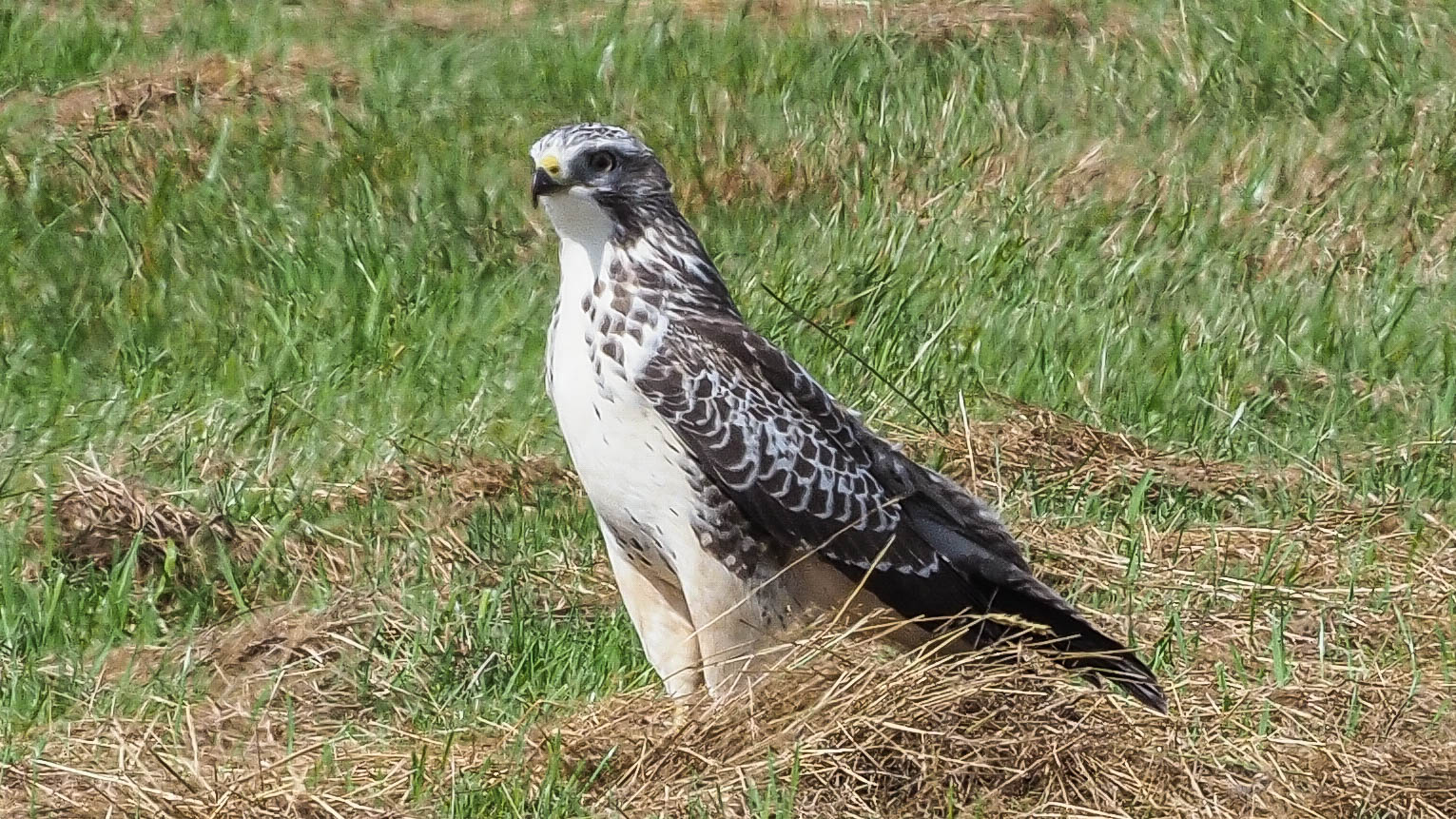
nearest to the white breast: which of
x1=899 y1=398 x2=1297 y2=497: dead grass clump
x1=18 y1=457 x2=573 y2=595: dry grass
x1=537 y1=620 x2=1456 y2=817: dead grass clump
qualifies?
x1=537 y1=620 x2=1456 y2=817: dead grass clump

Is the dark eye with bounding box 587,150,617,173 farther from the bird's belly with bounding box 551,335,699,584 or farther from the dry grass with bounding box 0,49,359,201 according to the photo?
the dry grass with bounding box 0,49,359,201

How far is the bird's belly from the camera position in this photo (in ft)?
14.4

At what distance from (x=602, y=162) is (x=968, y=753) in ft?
4.71

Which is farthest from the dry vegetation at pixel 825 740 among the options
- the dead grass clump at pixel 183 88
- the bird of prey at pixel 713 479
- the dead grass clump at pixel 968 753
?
the dead grass clump at pixel 183 88

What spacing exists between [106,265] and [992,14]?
432 centimetres

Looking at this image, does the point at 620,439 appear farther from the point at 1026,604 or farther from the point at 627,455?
the point at 1026,604

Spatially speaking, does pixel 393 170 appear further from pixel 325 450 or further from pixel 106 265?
pixel 325 450

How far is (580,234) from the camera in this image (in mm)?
4617

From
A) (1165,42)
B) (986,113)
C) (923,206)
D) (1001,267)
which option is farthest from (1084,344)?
(1165,42)

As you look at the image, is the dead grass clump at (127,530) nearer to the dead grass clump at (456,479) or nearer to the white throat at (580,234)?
the dead grass clump at (456,479)

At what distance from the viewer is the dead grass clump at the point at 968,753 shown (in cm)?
410

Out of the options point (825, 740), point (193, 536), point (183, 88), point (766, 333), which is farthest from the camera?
point (183, 88)

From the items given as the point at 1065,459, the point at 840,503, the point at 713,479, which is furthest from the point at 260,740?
the point at 1065,459

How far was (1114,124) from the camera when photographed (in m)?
8.84
